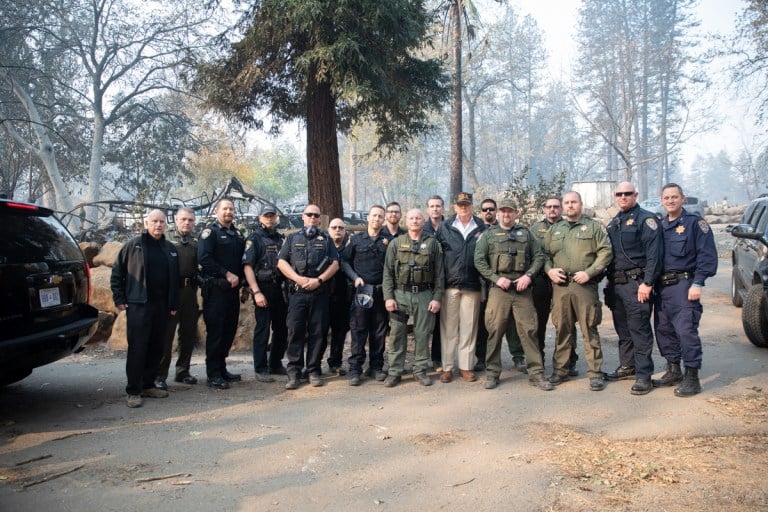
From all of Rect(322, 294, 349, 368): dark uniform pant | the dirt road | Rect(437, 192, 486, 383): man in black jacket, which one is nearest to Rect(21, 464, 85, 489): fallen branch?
the dirt road

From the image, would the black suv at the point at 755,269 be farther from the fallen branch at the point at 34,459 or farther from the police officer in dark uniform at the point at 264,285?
the fallen branch at the point at 34,459

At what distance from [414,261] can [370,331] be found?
3.30 feet

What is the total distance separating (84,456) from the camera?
4242 mm

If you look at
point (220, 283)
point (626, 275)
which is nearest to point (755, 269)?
point (626, 275)

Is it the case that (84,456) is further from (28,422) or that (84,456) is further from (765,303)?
(765,303)

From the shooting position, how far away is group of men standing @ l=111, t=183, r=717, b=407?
5727 millimetres

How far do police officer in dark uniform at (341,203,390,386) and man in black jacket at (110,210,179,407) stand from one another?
6.16 feet

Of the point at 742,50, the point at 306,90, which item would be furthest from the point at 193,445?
the point at 742,50

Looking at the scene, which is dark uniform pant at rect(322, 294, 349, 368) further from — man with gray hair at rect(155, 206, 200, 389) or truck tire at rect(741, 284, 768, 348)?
truck tire at rect(741, 284, 768, 348)

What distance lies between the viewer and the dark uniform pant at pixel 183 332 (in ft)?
20.0

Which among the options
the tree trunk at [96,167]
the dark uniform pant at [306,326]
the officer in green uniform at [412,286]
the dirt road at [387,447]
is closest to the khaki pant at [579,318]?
the dirt road at [387,447]

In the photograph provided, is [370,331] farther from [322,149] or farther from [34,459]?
[322,149]

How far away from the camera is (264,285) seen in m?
6.49

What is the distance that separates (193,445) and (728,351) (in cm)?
672
